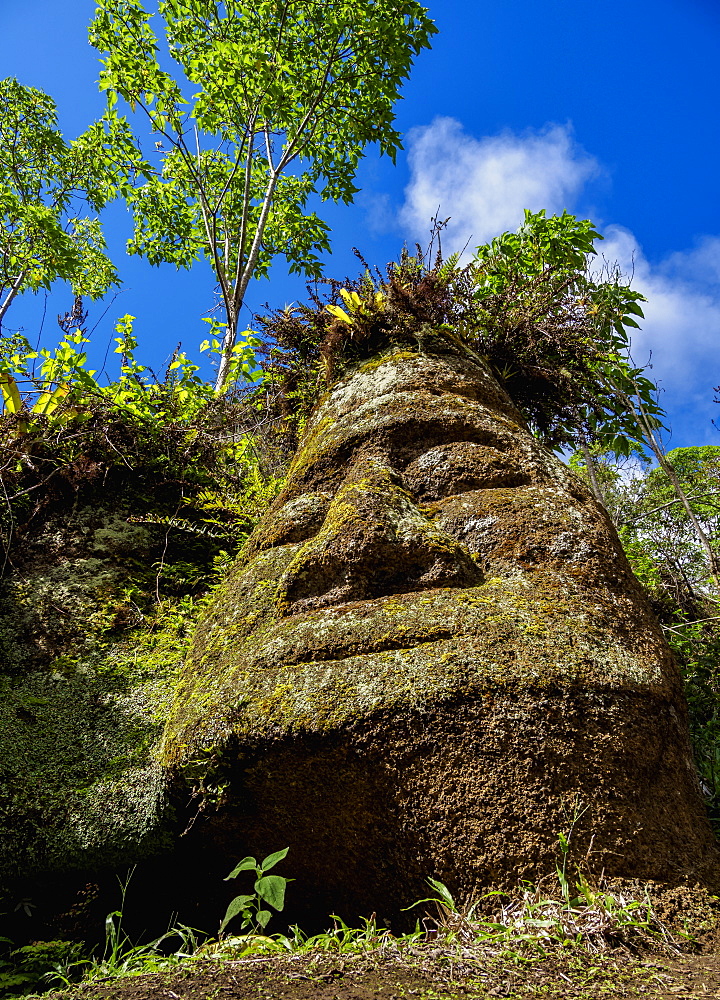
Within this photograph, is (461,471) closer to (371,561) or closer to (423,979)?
(371,561)

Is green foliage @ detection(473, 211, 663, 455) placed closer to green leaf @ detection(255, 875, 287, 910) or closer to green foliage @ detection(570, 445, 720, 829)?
green foliage @ detection(570, 445, 720, 829)

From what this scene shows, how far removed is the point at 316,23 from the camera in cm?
780

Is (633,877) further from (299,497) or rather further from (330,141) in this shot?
(330,141)

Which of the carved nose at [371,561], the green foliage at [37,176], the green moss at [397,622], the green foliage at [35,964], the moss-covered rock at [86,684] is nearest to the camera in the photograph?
the green foliage at [35,964]

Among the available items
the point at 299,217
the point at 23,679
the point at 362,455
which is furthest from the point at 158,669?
the point at 299,217

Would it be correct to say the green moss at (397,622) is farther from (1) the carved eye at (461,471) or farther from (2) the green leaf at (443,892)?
(2) the green leaf at (443,892)

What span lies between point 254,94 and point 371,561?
7.74 meters

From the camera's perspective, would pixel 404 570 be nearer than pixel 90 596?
Yes

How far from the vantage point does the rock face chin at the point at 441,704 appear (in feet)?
7.16

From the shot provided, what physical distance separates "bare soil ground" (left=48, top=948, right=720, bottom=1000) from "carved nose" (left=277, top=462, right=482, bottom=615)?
147 cm

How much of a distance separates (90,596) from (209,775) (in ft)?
5.70

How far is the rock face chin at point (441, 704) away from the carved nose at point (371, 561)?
0.04 ft

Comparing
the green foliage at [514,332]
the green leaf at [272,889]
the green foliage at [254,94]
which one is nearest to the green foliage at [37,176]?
the green foliage at [254,94]

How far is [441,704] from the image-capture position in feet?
7.65
